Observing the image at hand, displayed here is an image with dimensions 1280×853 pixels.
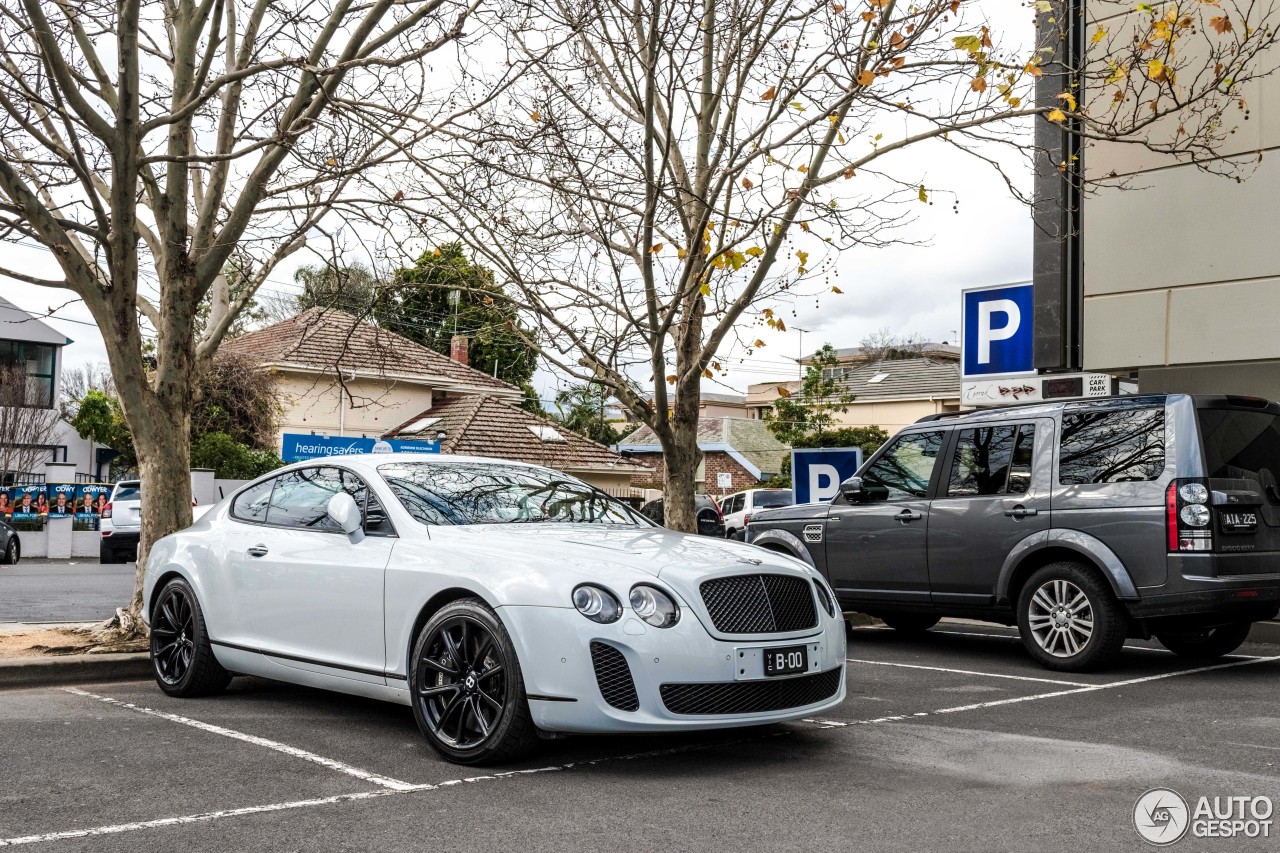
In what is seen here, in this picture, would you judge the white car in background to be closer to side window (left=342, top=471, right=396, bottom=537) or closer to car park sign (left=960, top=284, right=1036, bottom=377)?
car park sign (left=960, top=284, right=1036, bottom=377)

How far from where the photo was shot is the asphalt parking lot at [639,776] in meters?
4.38

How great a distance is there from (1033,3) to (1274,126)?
2.99m

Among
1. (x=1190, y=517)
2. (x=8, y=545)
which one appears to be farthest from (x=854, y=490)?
(x=8, y=545)

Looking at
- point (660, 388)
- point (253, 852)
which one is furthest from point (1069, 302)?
point (253, 852)

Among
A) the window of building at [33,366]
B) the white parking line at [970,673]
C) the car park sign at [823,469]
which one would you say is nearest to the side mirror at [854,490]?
the white parking line at [970,673]

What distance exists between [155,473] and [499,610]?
5.04 m

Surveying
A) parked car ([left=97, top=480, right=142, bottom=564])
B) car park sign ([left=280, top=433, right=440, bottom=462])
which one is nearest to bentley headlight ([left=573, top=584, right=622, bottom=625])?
car park sign ([left=280, top=433, right=440, bottom=462])

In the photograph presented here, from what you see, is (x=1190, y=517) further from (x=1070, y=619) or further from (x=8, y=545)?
(x=8, y=545)

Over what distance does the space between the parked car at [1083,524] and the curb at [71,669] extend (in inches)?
217

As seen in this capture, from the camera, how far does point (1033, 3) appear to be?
1165 centimetres

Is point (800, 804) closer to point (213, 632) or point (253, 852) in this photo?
point (253, 852)

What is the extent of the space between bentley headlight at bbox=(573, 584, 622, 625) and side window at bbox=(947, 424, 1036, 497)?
482cm

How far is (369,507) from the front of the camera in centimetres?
654

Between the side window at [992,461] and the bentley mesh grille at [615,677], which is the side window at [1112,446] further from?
the bentley mesh grille at [615,677]
